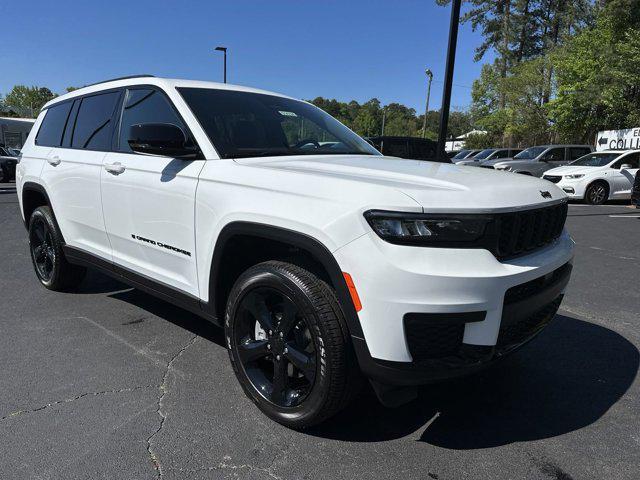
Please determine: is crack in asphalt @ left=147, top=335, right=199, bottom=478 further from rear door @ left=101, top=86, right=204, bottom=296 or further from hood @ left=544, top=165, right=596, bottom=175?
hood @ left=544, top=165, right=596, bottom=175

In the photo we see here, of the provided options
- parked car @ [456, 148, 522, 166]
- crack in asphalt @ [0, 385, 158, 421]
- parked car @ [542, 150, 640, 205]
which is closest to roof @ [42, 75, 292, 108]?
crack in asphalt @ [0, 385, 158, 421]

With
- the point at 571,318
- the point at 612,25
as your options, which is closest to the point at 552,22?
the point at 612,25

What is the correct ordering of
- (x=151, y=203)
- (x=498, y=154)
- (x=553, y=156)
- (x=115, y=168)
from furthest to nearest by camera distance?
(x=498, y=154) → (x=553, y=156) → (x=115, y=168) → (x=151, y=203)

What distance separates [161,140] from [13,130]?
42.5m

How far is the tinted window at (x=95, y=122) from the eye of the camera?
3.79 meters

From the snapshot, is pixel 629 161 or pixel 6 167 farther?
pixel 6 167

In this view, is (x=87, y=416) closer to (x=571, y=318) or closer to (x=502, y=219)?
(x=502, y=219)

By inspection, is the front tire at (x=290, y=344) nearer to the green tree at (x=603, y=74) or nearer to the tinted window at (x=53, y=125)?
the tinted window at (x=53, y=125)

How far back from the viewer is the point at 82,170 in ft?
12.6

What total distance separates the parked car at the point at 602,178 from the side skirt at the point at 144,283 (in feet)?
41.5

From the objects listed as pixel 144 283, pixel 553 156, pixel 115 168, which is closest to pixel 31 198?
pixel 115 168

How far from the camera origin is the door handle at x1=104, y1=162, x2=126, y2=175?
3395mm

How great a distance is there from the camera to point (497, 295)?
6.83 ft

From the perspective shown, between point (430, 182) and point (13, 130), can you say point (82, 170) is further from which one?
point (13, 130)
